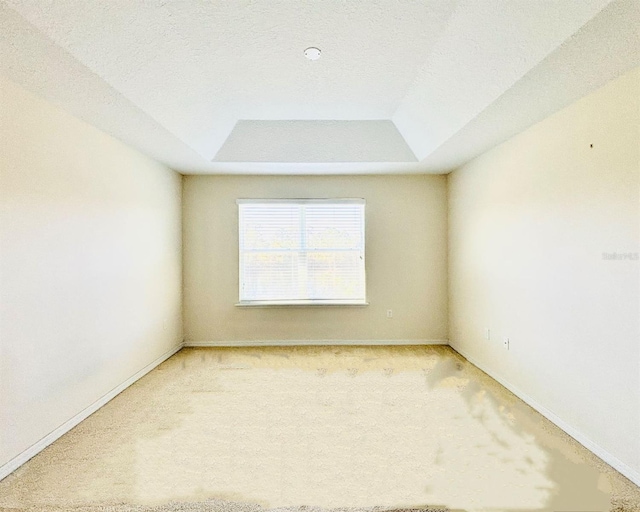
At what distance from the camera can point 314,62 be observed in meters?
2.58

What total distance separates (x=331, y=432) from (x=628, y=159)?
2.51 m

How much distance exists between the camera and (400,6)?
78.5 inches

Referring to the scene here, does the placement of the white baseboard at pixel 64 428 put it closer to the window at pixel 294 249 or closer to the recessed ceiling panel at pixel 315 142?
the window at pixel 294 249

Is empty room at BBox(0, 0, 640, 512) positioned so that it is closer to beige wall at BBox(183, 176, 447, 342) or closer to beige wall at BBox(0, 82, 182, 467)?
beige wall at BBox(0, 82, 182, 467)

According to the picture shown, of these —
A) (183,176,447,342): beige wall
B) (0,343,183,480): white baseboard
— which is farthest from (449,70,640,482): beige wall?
(0,343,183,480): white baseboard

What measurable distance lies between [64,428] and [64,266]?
3.76 ft

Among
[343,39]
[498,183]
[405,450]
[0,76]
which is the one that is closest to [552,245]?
[498,183]

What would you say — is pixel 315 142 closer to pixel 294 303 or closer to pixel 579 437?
pixel 294 303

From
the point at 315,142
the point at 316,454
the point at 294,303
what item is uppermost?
the point at 315,142

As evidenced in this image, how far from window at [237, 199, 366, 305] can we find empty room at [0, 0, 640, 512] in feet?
2.36

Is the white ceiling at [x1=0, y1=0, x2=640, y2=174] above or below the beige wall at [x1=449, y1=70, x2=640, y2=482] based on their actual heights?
above

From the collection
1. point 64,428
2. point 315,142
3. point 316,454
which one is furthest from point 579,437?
point 64,428

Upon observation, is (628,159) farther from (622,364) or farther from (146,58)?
(146,58)

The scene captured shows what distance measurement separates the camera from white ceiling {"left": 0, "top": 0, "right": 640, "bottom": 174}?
5.77ft
